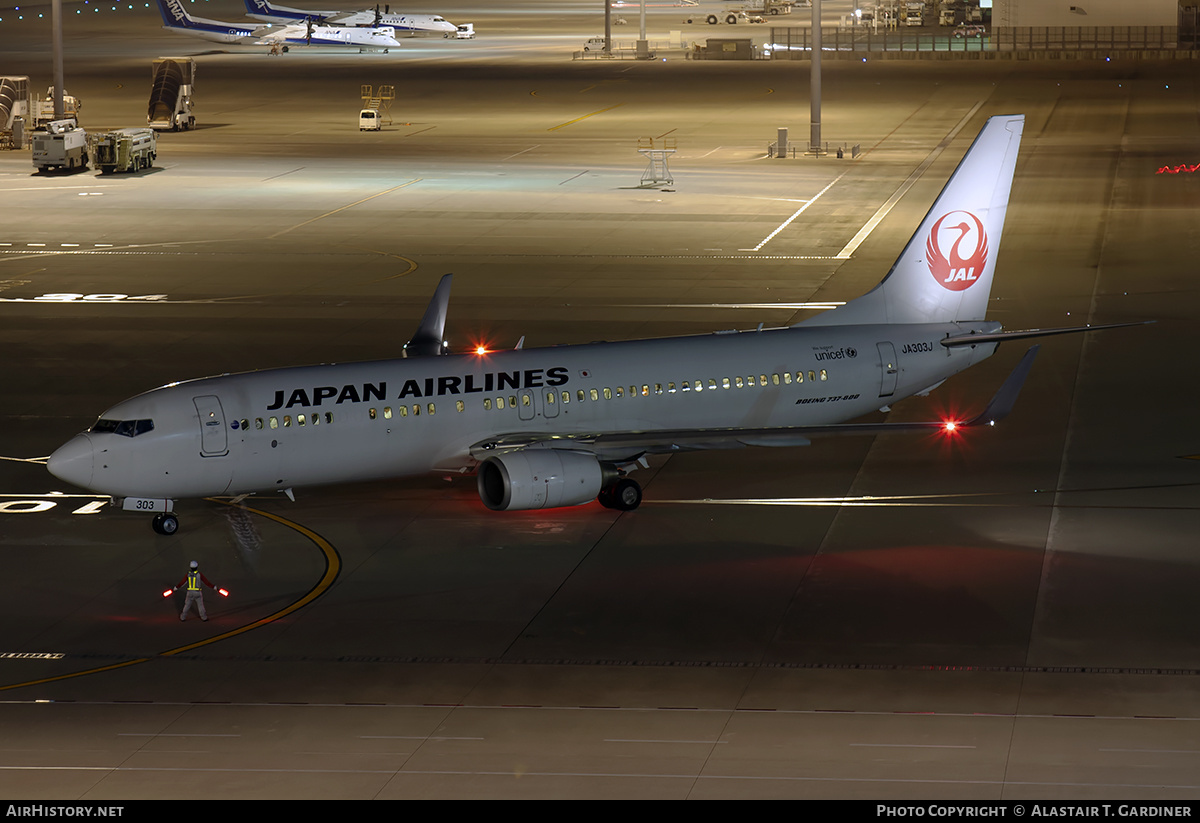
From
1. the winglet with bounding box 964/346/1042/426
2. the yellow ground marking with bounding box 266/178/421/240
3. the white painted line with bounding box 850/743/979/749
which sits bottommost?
the white painted line with bounding box 850/743/979/749

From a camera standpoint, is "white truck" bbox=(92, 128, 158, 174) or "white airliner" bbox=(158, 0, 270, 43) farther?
"white airliner" bbox=(158, 0, 270, 43)

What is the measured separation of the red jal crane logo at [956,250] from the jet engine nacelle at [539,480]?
11412 millimetres

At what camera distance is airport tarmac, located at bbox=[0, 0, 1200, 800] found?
80.8ft

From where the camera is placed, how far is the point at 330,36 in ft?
614

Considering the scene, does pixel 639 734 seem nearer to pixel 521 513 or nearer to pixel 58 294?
pixel 521 513

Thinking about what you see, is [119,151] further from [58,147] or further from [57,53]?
[57,53]

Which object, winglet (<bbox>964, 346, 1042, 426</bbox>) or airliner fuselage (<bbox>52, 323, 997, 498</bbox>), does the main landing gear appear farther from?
winglet (<bbox>964, 346, 1042, 426</bbox>)

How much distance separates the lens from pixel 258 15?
194875mm

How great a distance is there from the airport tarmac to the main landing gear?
405 mm

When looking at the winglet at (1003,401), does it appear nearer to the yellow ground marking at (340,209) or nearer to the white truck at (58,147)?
the yellow ground marking at (340,209)

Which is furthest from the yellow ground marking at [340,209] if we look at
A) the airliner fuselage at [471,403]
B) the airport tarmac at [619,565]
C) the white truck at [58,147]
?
the airliner fuselage at [471,403]

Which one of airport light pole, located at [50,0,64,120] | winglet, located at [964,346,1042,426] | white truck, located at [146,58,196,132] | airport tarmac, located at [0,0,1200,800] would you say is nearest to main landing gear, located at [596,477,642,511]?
airport tarmac, located at [0,0,1200,800]

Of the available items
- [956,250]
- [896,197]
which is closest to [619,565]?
[956,250]

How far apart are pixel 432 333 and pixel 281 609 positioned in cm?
1258
